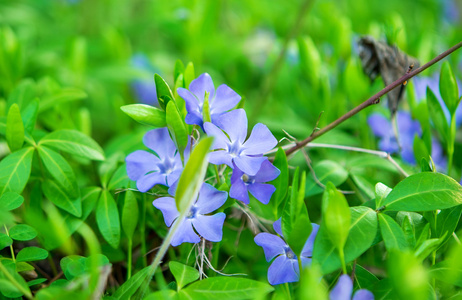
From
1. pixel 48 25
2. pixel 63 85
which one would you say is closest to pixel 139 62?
pixel 63 85

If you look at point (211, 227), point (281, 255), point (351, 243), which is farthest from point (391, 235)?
point (211, 227)

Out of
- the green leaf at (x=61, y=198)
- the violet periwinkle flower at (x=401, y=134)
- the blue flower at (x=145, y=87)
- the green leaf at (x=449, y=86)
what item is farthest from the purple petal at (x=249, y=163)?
the blue flower at (x=145, y=87)

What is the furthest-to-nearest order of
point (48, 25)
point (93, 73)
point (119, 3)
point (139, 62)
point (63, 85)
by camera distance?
point (119, 3), point (48, 25), point (139, 62), point (93, 73), point (63, 85)

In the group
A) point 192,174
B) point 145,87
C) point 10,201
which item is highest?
point 192,174

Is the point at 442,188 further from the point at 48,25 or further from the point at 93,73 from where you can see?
the point at 48,25

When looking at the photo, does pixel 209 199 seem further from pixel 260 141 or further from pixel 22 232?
pixel 22 232
